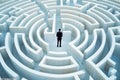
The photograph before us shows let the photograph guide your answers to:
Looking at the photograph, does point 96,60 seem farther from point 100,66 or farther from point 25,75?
point 25,75

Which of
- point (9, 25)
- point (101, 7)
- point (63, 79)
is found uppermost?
point (101, 7)

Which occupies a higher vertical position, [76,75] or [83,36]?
[83,36]

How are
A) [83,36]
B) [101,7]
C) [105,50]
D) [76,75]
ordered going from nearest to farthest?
[76,75], [105,50], [83,36], [101,7]

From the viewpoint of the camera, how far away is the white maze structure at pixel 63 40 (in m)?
10.9

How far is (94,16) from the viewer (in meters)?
15.1

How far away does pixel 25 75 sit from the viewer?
1098cm

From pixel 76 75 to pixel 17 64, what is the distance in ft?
10.6

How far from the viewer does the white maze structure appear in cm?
1086

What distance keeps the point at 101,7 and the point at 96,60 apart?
19.4 ft

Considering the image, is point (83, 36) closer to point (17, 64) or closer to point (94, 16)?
point (94, 16)

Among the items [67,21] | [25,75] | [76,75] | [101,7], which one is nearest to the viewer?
[76,75]

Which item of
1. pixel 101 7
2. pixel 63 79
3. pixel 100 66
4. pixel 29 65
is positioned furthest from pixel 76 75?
pixel 101 7

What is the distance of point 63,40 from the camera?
45.5 ft

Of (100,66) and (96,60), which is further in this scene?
(96,60)
